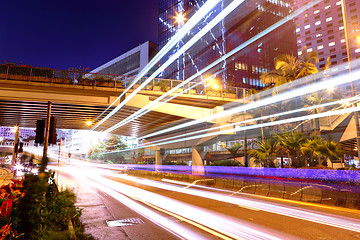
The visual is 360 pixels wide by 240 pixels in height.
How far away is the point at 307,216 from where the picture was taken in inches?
383

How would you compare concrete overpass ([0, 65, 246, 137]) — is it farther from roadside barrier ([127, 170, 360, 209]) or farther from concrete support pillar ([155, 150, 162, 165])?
concrete support pillar ([155, 150, 162, 165])

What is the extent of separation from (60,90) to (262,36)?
7051cm

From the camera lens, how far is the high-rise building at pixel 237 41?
74500 mm

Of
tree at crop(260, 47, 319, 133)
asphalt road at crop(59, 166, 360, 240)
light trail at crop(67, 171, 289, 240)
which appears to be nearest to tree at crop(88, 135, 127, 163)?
tree at crop(260, 47, 319, 133)

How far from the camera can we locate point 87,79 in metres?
27.2

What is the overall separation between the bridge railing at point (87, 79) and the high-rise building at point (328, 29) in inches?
3891

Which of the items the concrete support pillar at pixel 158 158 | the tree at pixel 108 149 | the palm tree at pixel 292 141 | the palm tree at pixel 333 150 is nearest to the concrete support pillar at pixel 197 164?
the palm tree at pixel 292 141

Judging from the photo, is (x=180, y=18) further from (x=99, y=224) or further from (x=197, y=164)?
(x=99, y=224)

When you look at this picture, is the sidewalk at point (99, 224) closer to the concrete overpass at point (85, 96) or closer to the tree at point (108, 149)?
the concrete overpass at point (85, 96)

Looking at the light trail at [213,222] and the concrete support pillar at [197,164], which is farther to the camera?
the concrete support pillar at [197,164]

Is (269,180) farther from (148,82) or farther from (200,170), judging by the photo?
(148,82)

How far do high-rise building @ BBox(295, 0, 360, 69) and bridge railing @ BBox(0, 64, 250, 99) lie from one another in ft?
324

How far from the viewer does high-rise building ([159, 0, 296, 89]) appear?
244 ft

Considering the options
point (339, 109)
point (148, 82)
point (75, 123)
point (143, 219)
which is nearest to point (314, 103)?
point (339, 109)
